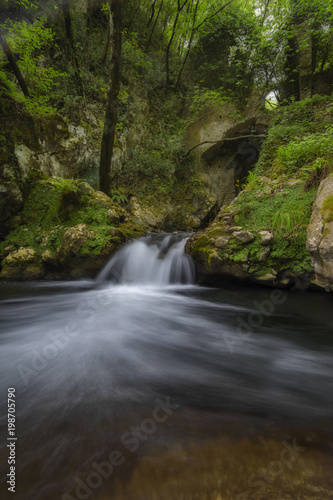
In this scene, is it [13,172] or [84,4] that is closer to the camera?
[13,172]

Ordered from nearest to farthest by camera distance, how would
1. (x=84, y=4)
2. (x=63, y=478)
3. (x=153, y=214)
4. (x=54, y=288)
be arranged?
(x=63, y=478)
(x=54, y=288)
(x=84, y=4)
(x=153, y=214)

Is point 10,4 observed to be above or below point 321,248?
above

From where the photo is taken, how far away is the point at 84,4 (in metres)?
9.69

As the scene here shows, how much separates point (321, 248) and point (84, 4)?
14262mm

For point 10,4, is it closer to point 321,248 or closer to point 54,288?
point 54,288

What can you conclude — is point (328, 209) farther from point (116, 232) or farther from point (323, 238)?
point (116, 232)

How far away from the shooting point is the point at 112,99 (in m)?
5.89

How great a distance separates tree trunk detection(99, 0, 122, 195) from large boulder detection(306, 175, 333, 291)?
5.48 metres

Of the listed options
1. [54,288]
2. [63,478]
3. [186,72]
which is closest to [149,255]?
[54,288]

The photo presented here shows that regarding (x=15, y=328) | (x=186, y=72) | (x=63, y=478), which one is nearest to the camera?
(x=63, y=478)

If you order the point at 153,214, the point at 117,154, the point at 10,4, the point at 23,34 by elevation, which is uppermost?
the point at 10,4

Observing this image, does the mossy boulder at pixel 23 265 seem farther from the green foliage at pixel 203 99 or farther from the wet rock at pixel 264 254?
the green foliage at pixel 203 99

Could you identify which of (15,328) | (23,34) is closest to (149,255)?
(15,328)

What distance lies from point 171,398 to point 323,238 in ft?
8.78
